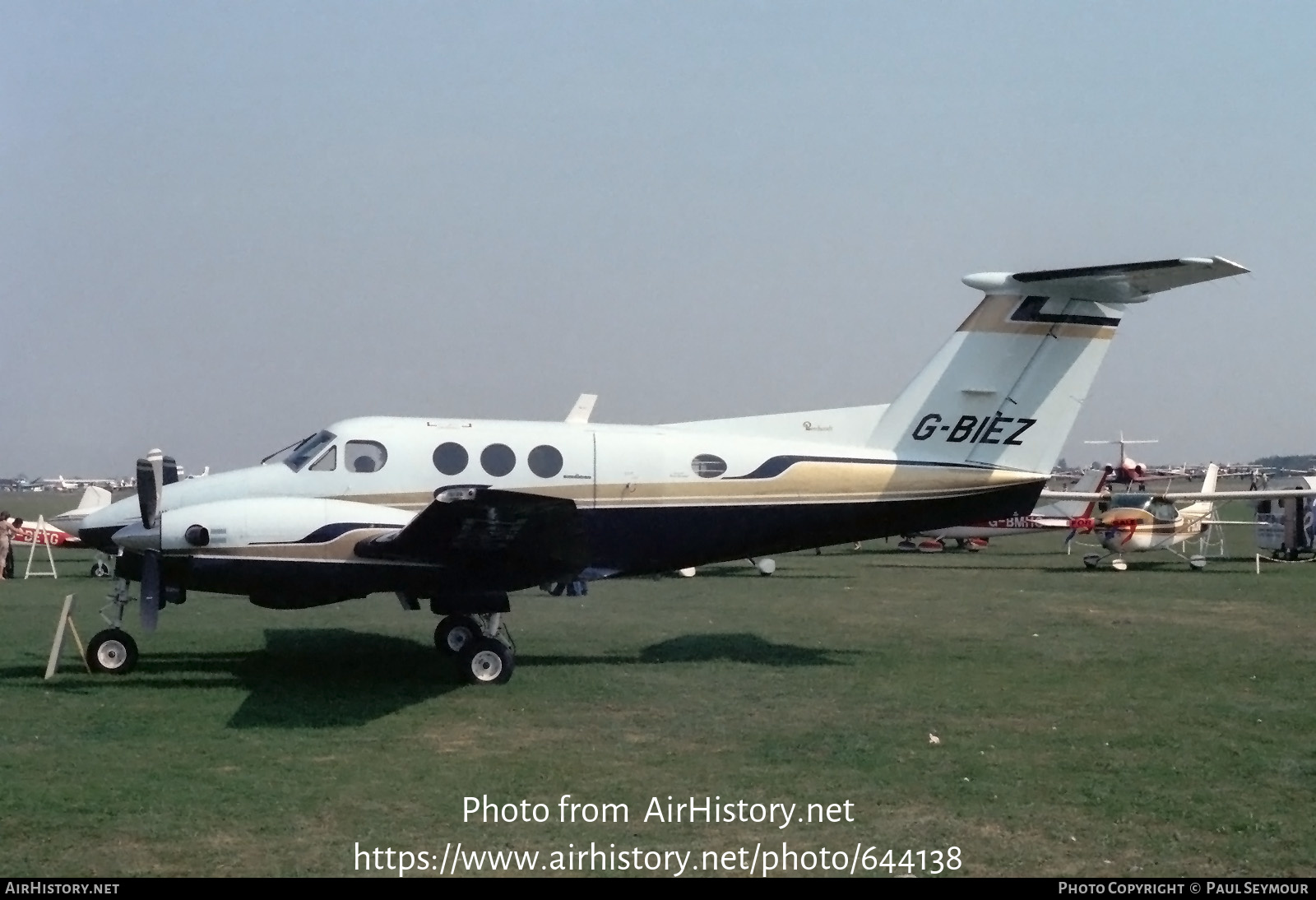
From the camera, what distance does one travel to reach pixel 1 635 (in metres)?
13.8

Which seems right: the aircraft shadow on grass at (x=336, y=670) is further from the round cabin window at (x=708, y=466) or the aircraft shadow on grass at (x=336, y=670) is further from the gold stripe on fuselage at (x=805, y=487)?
the round cabin window at (x=708, y=466)

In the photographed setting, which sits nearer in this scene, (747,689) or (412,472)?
(747,689)

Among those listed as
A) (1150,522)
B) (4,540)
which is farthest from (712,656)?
(1150,522)

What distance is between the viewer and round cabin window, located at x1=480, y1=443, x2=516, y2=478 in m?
11.8

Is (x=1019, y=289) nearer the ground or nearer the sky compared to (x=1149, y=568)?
nearer the sky

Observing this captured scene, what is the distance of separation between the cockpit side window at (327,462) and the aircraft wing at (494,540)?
129 centimetres

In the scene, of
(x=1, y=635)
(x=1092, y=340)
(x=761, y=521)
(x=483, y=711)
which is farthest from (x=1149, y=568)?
(x=1, y=635)

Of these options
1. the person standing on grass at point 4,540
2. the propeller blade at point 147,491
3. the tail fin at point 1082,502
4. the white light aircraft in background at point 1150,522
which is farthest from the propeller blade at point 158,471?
the tail fin at point 1082,502

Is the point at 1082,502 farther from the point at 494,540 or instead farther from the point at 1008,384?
the point at 494,540

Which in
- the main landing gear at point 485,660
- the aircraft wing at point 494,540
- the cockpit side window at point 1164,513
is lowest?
the main landing gear at point 485,660

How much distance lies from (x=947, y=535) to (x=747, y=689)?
973 inches

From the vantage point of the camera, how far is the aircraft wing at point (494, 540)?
960 cm

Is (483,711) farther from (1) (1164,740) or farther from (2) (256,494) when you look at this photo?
(1) (1164,740)

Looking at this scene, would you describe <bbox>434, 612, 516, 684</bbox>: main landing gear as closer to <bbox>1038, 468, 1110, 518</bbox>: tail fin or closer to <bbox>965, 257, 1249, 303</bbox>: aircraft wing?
<bbox>965, 257, 1249, 303</bbox>: aircraft wing
